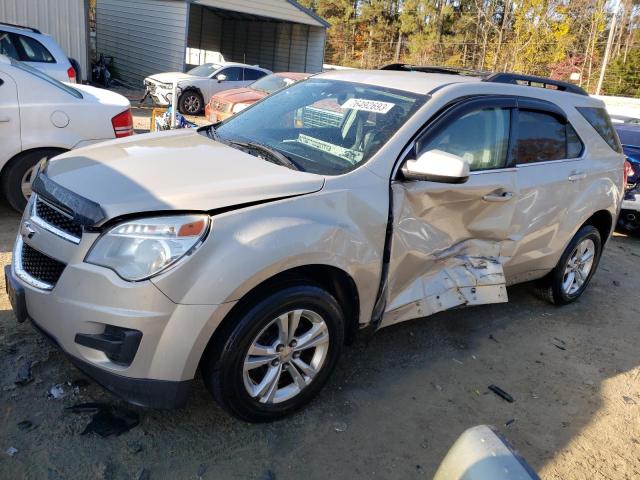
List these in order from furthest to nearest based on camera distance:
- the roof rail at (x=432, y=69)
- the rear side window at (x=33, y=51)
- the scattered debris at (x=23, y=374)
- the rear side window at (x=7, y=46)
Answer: the rear side window at (x=33, y=51), the rear side window at (x=7, y=46), the roof rail at (x=432, y=69), the scattered debris at (x=23, y=374)

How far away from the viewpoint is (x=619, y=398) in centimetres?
353

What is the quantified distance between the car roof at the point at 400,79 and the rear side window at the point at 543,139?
0.48 metres

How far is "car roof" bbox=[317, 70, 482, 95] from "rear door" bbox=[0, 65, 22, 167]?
2838mm

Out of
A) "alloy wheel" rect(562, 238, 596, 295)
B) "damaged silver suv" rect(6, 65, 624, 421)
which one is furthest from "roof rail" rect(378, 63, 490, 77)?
"alloy wheel" rect(562, 238, 596, 295)

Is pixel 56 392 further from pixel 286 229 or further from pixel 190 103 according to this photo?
pixel 190 103

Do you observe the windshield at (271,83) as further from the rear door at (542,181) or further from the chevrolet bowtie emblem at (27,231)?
the chevrolet bowtie emblem at (27,231)

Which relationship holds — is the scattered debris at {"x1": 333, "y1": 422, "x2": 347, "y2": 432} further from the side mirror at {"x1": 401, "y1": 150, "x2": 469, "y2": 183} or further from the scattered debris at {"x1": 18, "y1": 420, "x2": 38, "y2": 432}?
the scattered debris at {"x1": 18, "y1": 420, "x2": 38, "y2": 432}

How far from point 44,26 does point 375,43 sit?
109ft

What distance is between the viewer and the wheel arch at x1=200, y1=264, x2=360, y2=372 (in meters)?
2.45

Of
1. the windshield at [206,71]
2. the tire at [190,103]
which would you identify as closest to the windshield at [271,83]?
the tire at [190,103]

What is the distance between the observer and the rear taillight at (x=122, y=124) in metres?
5.27

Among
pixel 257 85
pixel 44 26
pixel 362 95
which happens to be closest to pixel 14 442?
pixel 362 95

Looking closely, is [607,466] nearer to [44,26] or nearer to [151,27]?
[44,26]

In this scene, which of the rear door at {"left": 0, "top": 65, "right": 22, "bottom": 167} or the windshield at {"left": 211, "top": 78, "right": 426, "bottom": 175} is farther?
the rear door at {"left": 0, "top": 65, "right": 22, "bottom": 167}
